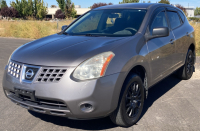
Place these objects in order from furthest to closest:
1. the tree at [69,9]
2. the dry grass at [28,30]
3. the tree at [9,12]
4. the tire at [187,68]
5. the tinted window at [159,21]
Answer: the tree at [9,12] → the tree at [69,9] → the dry grass at [28,30] → the tire at [187,68] → the tinted window at [159,21]

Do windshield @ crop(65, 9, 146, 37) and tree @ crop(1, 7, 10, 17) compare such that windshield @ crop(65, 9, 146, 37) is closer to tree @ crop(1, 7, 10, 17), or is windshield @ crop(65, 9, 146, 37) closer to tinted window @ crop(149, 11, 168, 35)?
tinted window @ crop(149, 11, 168, 35)

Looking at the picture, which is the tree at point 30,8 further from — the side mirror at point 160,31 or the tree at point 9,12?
the side mirror at point 160,31

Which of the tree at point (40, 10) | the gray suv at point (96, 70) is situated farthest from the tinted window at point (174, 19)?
the tree at point (40, 10)

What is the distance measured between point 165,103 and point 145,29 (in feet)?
4.63

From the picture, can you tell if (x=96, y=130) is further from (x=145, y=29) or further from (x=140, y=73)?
(x=145, y=29)

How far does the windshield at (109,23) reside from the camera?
154 inches

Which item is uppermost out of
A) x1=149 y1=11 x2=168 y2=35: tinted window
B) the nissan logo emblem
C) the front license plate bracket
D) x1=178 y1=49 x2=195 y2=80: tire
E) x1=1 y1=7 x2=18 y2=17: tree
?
x1=1 y1=7 x2=18 y2=17: tree

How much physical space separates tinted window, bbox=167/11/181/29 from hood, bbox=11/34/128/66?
181cm

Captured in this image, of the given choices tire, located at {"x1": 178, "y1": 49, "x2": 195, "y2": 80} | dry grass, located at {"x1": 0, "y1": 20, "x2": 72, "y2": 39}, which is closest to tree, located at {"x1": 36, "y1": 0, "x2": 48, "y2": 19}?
dry grass, located at {"x1": 0, "y1": 20, "x2": 72, "y2": 39}

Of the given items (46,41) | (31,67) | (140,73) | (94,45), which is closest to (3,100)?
(46,41)

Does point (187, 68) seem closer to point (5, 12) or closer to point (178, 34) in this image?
point (178, 34)

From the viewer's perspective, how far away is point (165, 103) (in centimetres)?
429

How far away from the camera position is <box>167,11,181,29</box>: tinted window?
4805mm

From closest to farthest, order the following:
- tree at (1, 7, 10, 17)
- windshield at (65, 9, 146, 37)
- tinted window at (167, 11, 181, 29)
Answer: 1. windshield at (65, 9, 146, 37)
2. tinted window at (167, 11, 181, 29)
3. tree at (1, 7, 10, 17)
